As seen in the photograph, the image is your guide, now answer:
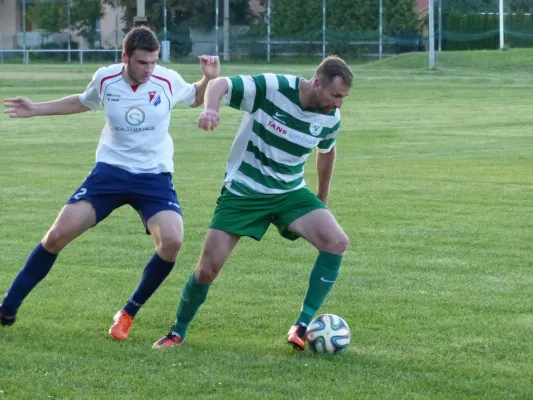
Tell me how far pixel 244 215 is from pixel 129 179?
0.73 m

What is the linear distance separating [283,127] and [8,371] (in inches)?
79.5

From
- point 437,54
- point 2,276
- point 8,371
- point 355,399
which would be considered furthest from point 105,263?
point 437,54

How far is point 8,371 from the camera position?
230 inches

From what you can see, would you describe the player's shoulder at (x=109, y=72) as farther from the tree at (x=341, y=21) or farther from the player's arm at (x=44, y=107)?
the tree at (x=341, y=21)

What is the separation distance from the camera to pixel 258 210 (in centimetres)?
656

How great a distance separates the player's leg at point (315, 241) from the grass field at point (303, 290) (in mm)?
212

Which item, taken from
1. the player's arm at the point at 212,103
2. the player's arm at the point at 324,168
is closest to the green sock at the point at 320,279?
the player's arm at the point at 324,168

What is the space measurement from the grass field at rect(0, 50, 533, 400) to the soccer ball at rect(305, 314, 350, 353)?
0.23 feet

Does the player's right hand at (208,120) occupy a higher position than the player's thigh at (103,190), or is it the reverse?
the player's right hand at (208,120)

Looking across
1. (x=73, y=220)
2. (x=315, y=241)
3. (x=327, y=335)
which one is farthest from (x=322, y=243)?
(x=73, y=220)

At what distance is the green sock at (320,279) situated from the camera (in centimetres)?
648

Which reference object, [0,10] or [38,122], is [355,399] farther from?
[0,10]

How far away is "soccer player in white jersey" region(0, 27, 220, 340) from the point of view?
6648mm

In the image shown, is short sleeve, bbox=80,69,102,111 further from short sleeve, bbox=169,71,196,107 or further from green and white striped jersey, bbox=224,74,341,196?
green and white striped jersey, bbox=224,74,341,196
